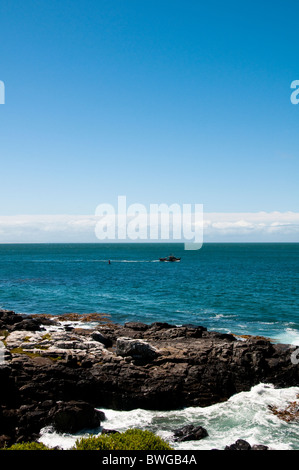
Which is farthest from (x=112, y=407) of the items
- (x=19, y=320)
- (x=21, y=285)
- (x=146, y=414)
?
(x=21, y=285)

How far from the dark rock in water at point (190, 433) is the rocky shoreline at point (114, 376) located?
3.67 metres

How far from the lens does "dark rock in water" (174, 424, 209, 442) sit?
2125cm

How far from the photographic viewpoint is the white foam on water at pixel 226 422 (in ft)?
68.9

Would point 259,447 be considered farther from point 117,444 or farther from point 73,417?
point 73,417

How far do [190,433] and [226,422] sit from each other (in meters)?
3.16

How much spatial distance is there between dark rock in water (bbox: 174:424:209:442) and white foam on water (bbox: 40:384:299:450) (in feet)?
0.85

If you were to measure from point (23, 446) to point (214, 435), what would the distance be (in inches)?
451

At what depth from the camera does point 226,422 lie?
2342 centimetres

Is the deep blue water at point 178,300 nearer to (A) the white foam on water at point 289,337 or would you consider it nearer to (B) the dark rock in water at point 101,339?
(A) the white foam on water at point 289,337

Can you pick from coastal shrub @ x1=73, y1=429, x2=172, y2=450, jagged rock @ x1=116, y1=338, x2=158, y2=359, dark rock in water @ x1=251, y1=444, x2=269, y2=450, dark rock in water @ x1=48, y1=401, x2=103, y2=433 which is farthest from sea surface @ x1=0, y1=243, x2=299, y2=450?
coastal shrub @ x1=73, y1=429, x2=172, y2=450

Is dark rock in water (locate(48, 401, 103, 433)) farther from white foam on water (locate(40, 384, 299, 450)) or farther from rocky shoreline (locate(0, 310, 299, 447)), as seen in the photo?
white foam on water (locate(40, 384, 299, 450))

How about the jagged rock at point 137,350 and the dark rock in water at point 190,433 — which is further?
the jagged rock at point 137,350

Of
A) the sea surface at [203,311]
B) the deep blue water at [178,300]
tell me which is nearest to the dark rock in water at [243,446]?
the sea surface at [203,311]

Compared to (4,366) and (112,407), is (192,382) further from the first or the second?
(4,366)
